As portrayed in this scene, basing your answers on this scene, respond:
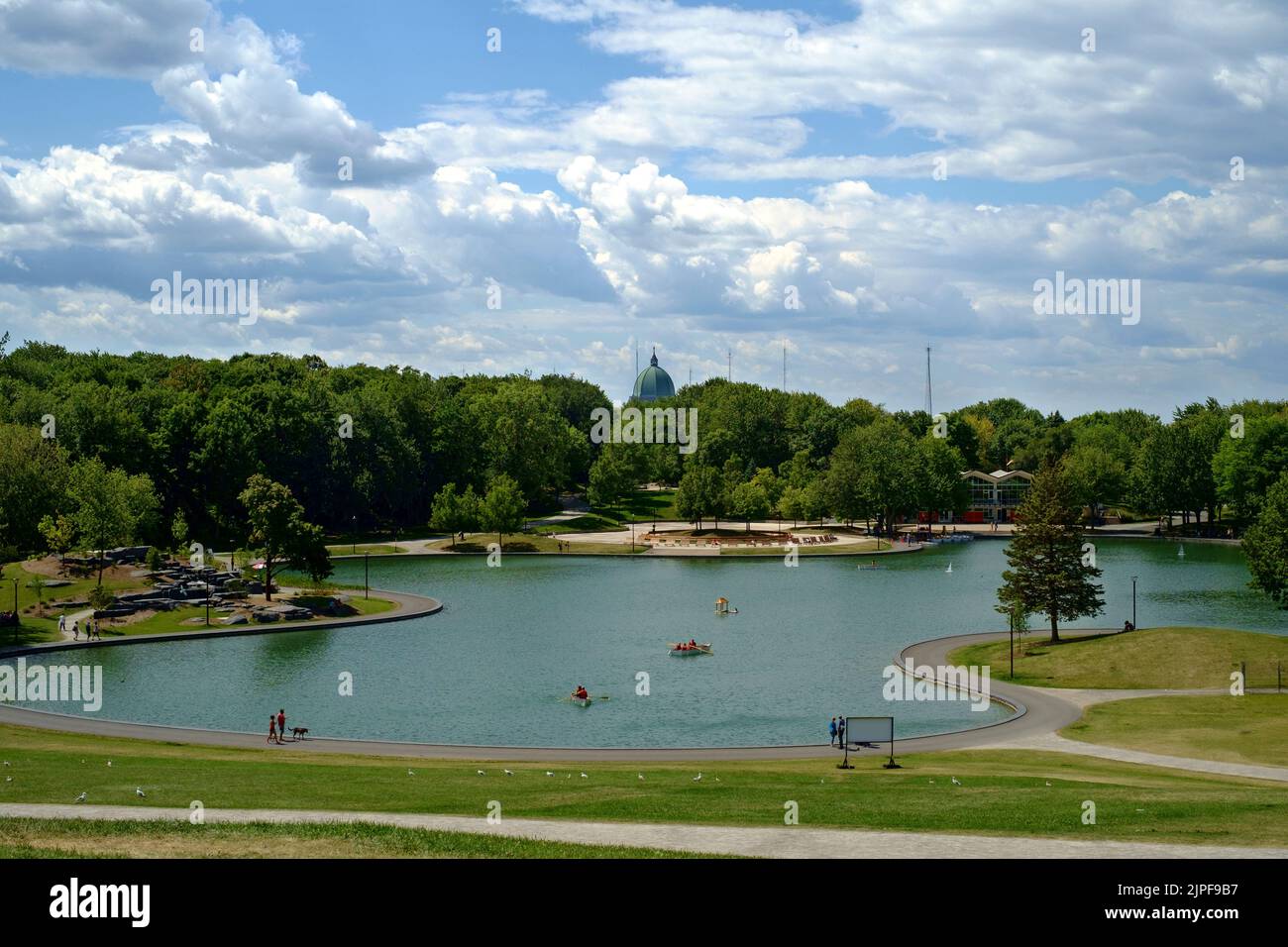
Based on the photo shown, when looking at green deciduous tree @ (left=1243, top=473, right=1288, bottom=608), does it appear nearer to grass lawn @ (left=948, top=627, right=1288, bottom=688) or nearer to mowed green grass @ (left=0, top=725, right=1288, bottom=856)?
grass lawn @ (left=948, top=627, right=1288, bottom=688)

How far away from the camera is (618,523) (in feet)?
502

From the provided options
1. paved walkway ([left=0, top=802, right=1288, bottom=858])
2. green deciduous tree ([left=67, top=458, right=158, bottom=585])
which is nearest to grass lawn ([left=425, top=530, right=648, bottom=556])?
green deciduous tree ([left=67, top=458, right=158, bottom=585])

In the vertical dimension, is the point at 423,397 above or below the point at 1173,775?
above

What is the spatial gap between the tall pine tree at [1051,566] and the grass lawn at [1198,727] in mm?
13901

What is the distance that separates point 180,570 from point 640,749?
172 ft

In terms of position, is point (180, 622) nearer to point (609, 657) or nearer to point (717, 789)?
point (609, 657)

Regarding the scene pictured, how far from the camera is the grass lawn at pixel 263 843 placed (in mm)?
22578

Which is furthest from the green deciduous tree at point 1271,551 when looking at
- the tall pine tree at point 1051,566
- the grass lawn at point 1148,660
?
the tall pine tree at point 1051,566

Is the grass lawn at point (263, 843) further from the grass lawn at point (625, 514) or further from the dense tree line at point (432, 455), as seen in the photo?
the grass lawn at point (625, 514)

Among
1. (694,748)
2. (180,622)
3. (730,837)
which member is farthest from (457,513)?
(730,837)

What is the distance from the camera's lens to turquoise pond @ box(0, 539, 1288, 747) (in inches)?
1950

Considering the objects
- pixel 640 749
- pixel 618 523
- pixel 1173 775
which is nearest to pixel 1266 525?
pixel 1173 775

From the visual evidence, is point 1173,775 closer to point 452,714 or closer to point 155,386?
point 452,714

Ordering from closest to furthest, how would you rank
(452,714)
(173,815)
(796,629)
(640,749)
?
(173,815)
(640,749)
(452,714)
(796,629)
